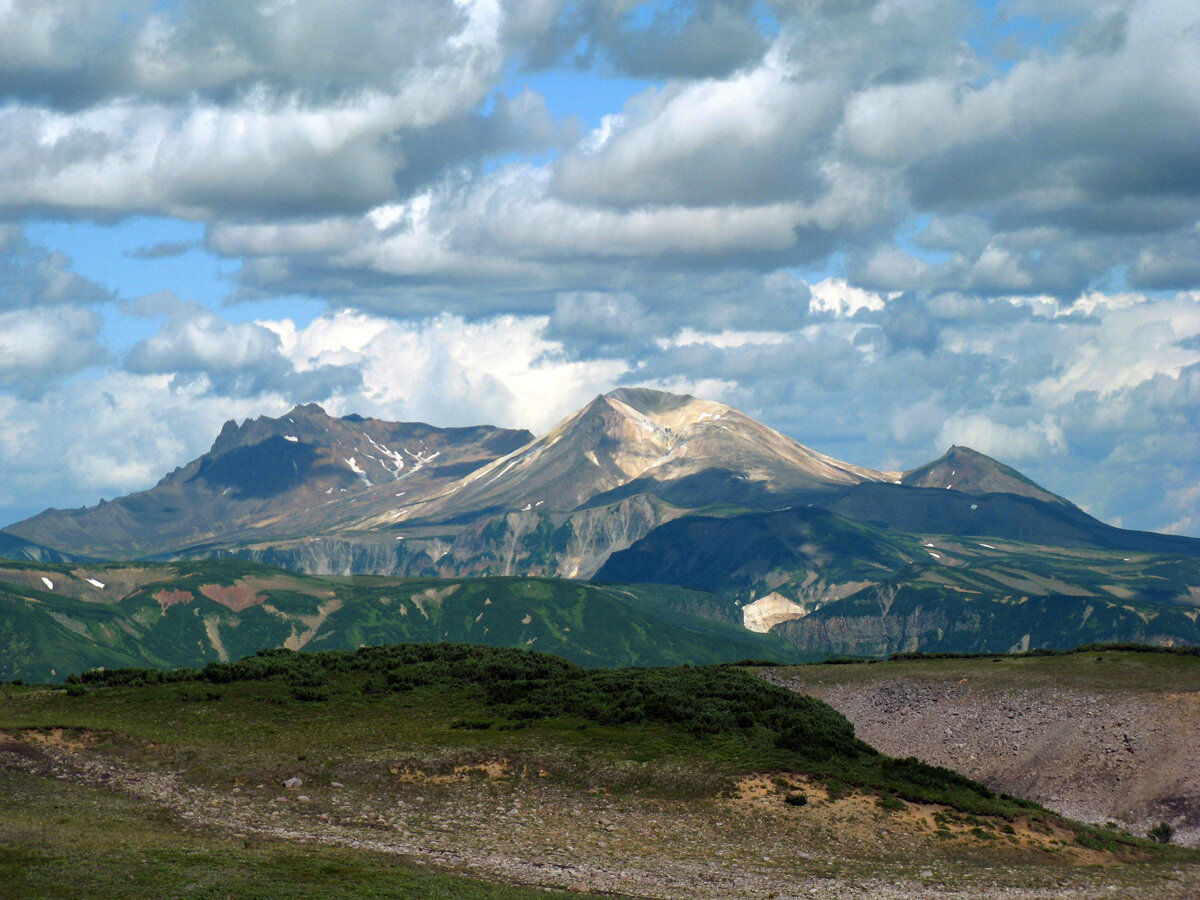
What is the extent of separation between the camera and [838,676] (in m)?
110

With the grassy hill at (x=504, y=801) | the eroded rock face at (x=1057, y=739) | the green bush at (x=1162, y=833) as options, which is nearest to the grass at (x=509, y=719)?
the grassy hill at (x=504, y=801)

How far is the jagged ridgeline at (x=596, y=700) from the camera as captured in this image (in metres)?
64.7

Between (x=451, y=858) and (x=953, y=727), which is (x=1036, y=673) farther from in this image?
(x=451, y=858)

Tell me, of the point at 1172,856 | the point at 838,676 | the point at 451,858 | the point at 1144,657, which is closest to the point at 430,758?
the point at 451,858

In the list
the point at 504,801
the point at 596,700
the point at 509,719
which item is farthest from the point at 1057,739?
the point at 504,801

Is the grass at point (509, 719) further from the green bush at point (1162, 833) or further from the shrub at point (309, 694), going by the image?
the green bush at point (1162, 833)

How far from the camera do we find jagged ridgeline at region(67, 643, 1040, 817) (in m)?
64.7

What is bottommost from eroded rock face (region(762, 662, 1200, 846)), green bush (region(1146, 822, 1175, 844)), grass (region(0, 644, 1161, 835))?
green bush (region(1146, 822, 1175, 844))

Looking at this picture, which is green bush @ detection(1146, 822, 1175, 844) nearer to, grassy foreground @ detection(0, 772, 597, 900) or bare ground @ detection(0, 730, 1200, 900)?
bare ground @ detection(0, 730, 1200, 900)

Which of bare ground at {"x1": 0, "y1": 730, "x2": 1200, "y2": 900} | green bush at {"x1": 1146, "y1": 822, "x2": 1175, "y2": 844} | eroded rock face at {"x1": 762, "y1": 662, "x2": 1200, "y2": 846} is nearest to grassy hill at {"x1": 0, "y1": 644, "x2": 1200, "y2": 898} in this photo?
bare ground at {"x1": 0, "y1": 730, "x2": 1200, "y2": 900}

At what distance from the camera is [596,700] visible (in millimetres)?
75812

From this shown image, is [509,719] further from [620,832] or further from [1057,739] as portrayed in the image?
[1057,739]

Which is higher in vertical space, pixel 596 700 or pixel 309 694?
pixel 596 700

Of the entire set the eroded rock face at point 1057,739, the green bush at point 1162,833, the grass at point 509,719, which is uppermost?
the grass at point 509,719
